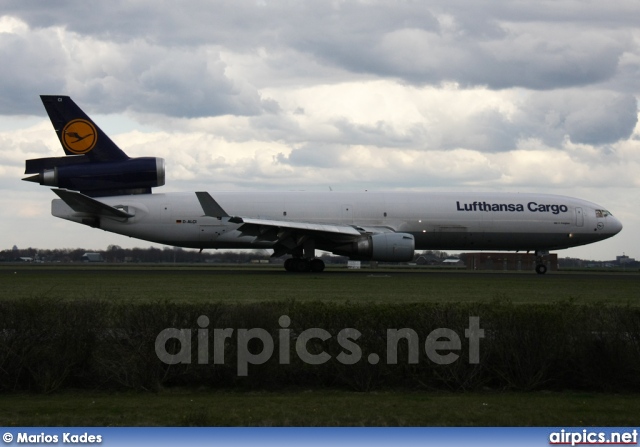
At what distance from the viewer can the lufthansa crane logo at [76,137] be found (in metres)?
38.6

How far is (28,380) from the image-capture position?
12.1 metres

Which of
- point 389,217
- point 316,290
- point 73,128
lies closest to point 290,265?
point 389,217

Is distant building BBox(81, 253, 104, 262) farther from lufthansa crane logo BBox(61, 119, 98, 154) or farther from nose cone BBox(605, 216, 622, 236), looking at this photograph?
nose cone BBox(605, 216, 622, 236)

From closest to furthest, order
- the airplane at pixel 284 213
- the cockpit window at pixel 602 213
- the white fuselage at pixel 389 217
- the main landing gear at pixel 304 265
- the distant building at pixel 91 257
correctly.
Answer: the airplane at pixel 284 213
the main landing gear at pixel 304 265
the white fuselage at pixel 389 217
the cockpit window at pixel 602 213
the distant building at pixel 91 257

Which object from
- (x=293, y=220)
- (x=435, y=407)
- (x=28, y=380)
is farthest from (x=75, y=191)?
(x=435, y=407)

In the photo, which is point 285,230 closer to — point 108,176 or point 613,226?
point 108,176

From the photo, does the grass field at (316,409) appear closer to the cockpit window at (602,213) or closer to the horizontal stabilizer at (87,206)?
the horizontal stabilizer at (87,206)

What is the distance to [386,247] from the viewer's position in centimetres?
3634

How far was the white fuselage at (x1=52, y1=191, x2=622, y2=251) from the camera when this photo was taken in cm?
3872

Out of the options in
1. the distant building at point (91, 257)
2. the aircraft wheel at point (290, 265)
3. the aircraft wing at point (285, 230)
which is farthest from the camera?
the distant building at point (91, 257)

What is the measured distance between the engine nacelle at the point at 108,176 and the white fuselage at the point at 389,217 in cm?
64

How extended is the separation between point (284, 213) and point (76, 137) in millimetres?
10317

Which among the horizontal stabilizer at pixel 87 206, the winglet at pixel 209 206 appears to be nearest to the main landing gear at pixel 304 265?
the winglet at pixel 209 206

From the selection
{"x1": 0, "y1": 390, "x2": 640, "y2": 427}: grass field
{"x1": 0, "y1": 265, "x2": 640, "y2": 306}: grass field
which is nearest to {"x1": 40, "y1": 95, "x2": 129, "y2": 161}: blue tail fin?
{"x1": 0, "y1": 265, "x2": 640, "y2": 306}: grass field
